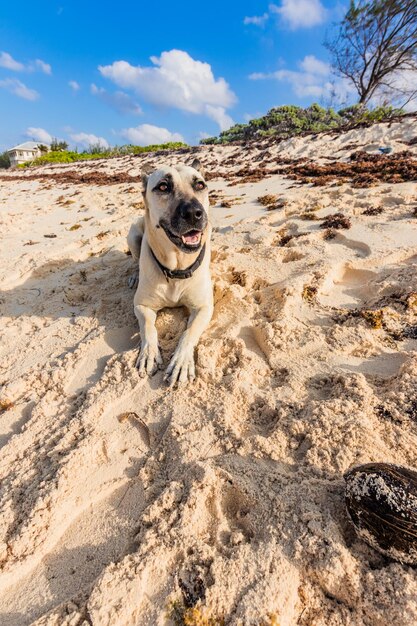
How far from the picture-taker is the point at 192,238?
2730 millimetres

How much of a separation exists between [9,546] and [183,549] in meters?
0.89

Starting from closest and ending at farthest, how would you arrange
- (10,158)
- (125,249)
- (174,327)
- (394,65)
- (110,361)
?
(110,361)
(174,327)
(125,249)
(394,65)
(10,158)

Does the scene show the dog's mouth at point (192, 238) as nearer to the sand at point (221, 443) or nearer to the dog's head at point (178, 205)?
the dog's head at point (178, 205)

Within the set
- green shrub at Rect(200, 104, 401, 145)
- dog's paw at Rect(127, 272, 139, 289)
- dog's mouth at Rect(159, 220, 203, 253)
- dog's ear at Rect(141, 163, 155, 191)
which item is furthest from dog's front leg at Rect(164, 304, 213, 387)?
green shrub at Rect(200, 104, 401, 145)

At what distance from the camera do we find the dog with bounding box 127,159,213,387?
2.67 m

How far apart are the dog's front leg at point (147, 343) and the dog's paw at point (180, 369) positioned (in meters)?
0.16

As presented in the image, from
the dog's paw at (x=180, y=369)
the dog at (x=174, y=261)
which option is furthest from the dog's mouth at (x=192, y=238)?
the dog's paw at (x=180, y=369)

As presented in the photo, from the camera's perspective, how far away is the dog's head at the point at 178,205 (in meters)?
2.68

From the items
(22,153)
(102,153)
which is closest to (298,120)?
(102,153)

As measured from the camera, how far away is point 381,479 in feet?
4.30

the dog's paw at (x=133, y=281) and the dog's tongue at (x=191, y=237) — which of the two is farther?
the dog's paw at (x=133, y=281)

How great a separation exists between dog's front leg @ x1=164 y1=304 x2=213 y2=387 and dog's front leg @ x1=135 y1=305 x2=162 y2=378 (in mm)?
169

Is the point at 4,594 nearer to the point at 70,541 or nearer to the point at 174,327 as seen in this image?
the point at 70,541

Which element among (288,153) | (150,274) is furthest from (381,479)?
(288,153)
